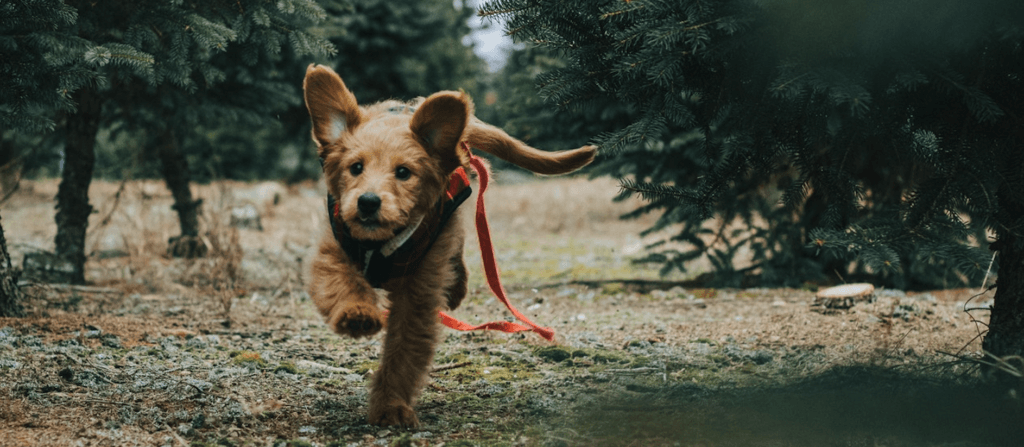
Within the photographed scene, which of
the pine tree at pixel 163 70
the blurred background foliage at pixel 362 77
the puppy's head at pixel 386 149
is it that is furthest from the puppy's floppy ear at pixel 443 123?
the blurred background foliage at pixel 362 77

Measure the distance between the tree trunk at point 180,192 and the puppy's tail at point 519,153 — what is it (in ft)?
14.6

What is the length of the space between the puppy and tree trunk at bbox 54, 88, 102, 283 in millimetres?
3492

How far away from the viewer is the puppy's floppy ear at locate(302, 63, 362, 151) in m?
3.06

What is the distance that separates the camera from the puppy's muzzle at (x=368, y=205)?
2707 mm

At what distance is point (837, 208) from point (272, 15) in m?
3.58

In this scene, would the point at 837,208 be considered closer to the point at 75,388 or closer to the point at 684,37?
the point at 684,37

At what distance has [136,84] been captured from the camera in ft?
19.2

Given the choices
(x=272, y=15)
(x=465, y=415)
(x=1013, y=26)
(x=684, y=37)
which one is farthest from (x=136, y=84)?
(x=1013, y=26)

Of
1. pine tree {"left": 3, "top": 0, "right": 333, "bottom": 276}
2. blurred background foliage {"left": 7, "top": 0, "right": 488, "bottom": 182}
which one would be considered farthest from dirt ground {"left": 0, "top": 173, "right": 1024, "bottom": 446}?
blurred background foliage {"left": 7, "top": 0, "right": 488, "bottom": 182}

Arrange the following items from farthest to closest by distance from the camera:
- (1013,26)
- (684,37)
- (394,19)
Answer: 1. (394,19)
2. (684,37)
3. (1013,26)

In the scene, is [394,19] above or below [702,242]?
above

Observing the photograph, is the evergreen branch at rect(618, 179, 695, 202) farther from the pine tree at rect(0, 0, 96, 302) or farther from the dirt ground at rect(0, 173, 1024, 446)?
the pine tree at rect(0, 0, 96, 302)

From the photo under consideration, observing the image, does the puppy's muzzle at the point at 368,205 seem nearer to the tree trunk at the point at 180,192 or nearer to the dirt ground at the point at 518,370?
the dirt ground at the point at 518,370

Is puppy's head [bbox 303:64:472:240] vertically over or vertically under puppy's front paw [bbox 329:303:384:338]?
over
